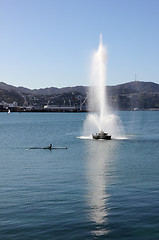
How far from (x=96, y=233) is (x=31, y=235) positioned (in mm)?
4420

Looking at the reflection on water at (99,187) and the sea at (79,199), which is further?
the reflection on water at (99,187)

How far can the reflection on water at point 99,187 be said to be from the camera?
80.6 feet

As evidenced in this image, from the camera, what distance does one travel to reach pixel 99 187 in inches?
1378

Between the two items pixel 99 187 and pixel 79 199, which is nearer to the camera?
pixel 79 199

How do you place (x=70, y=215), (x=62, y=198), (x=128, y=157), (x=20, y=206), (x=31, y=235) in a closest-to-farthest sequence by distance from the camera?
(x=31, y=235) < (x=70, y=215) < (x=20, y=206) < (x=62, y=198) < (x=128, y=157)

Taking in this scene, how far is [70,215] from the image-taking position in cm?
2597

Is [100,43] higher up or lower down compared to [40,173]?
higher up

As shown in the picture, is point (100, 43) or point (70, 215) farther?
point (100, 43)

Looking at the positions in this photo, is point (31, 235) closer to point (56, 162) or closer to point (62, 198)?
point (62, 198)

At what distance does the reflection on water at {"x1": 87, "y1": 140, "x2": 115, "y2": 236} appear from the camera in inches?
968

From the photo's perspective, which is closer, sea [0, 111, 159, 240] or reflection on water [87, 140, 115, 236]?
sea [0, 111, 159, 240]

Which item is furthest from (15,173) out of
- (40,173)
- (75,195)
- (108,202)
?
(108,202)

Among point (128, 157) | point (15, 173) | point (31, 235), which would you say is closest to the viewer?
point (31, 235)

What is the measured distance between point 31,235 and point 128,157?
38044mm
